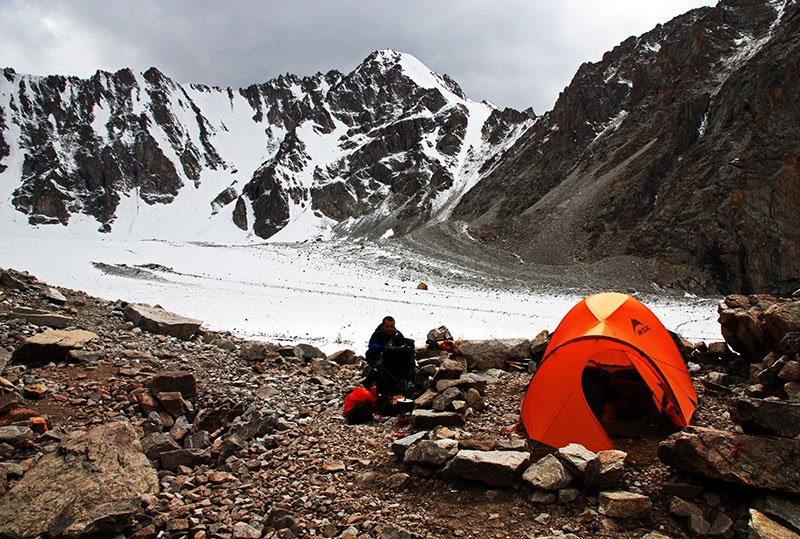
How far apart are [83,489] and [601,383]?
7.55m

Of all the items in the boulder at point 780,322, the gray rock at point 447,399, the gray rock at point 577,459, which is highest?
the boulder at point 780,322

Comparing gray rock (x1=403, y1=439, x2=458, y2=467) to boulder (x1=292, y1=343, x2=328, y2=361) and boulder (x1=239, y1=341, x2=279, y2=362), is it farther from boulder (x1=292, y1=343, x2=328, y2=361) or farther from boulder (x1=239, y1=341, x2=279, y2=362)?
boulder (x1=292, y1=343, x2=328, y2=361)

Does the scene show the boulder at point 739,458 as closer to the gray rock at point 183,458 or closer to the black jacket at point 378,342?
the black jacket at point 378,342

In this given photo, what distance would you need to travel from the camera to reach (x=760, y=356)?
906 centimetres

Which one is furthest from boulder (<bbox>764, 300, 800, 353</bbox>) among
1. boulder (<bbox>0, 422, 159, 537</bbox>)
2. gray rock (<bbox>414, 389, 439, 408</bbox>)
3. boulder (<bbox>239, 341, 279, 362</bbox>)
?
boulder (<bbox>239, 341, 279, 362</bbox>)

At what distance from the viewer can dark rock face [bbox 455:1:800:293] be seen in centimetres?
4075

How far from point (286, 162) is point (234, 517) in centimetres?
16029

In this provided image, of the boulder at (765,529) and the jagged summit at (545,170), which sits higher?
the jagged summit at (545,170)

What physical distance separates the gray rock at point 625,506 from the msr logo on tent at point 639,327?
141 inches

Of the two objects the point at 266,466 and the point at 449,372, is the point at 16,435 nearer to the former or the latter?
the point at 266,466

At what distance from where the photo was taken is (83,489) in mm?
4703

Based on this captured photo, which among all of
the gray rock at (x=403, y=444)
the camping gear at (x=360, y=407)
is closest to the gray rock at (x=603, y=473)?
the gray rock at (x=403, y=444)

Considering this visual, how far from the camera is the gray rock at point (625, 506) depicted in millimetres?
4609

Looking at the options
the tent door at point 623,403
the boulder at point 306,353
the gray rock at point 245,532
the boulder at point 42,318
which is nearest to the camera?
the gray rock at point 245,532
